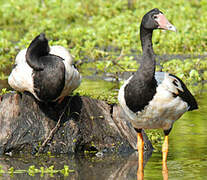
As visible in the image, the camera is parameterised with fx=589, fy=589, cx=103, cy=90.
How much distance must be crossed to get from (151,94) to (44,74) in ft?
5.35

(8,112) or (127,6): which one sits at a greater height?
(8,112)

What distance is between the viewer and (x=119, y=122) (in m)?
8.53

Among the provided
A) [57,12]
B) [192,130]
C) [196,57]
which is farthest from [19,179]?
[57,12]

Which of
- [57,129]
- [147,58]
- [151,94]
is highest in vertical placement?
[147,58]

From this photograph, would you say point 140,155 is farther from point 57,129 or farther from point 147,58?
point 57,129

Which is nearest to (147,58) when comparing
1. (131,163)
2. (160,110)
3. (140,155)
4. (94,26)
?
(160,110)

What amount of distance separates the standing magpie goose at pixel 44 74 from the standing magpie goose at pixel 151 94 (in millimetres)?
1042

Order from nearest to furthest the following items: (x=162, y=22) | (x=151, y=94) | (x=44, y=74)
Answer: (x=151, y=94), (x=162, y=22), (x=44, y=74)

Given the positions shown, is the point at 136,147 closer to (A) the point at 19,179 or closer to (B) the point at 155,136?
(B) the point at 155,136

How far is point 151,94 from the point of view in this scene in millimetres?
6980

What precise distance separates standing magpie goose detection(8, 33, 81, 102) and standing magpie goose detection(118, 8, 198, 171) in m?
1.04

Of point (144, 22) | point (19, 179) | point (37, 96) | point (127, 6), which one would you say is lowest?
point (127, 6)

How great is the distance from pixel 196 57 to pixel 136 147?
6.60 metres

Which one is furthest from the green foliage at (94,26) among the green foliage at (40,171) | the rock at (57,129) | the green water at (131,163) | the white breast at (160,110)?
the green foliage at (40,171)
